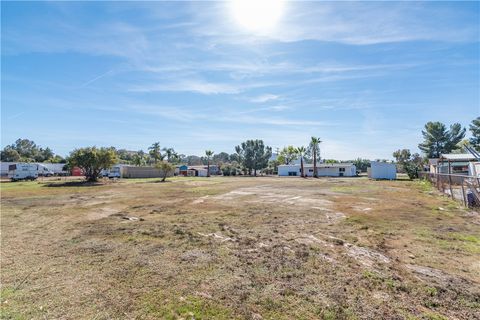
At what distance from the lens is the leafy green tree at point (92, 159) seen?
36.5 m

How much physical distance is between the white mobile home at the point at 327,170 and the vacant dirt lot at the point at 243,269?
61499 millimetres

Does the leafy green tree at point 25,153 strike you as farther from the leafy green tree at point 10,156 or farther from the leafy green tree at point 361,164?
the leafy green tree at point 361,164

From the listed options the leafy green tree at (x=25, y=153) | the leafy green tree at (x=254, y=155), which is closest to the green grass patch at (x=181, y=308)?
the leafy green tree at (x=254, y=155)

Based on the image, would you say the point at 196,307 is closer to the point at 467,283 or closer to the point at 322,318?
the point at 322,318

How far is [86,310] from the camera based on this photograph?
3967 millimetres

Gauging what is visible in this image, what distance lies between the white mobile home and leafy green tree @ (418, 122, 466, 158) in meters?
17.6

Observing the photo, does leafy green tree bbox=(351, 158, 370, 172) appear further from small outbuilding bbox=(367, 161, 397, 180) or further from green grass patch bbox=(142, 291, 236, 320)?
green grass patch bbox=(142, 291, 236, 320)

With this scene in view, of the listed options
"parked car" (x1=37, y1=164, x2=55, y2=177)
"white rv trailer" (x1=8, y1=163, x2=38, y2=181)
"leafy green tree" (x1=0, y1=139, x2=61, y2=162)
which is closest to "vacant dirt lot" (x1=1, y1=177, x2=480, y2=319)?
"white rv trailer" (x1=8, y1=163, x2=38, y2=181)

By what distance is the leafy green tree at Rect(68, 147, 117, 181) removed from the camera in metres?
36.5

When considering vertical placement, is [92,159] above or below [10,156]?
below

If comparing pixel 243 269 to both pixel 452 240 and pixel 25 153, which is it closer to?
pixel 452 240

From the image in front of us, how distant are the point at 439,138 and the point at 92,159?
7324 cm

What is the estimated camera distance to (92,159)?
1443 inches

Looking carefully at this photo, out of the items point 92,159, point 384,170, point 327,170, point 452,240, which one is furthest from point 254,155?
point 452,240
